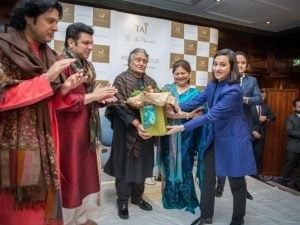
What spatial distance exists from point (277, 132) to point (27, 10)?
4.56 metres

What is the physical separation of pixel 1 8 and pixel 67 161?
293 centimetres

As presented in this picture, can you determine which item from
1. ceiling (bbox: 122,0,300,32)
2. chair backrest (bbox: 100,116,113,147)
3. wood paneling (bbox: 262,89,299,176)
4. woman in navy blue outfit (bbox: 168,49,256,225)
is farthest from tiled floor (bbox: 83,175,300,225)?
ceiling (bbox: 122,0,300,32)

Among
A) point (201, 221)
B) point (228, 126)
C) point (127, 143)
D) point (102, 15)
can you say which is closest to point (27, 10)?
point (127, 143)

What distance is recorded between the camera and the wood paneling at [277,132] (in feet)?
15.6

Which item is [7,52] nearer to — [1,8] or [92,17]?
[92,17]

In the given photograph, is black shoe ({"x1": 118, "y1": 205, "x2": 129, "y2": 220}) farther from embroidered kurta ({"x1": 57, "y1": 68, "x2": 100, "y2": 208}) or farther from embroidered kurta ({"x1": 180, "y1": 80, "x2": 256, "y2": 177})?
embroidered kurta ({"x1": 180, "y1": 80, "x2": 256, "y2": 177})

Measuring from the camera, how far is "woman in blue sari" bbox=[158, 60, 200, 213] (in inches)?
95.0

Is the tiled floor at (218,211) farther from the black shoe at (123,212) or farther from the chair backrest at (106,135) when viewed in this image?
the chair backrest at (106,135)

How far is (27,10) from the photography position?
1165 mm

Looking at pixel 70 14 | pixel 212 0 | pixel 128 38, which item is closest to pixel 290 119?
pixel 212 0

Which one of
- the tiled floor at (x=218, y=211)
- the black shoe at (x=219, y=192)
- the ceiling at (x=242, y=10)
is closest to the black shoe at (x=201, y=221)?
the tiled floor at (x=218, y=211)

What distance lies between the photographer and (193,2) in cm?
414

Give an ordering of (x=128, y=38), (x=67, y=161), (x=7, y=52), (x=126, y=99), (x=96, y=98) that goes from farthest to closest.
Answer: (x=128, y=38) < (x=126, y=99) < (x=67, y=161) < (x=96, y=98) < (x=7, y=52)

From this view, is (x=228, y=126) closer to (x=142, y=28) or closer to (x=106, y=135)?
(x=106, y=135)
